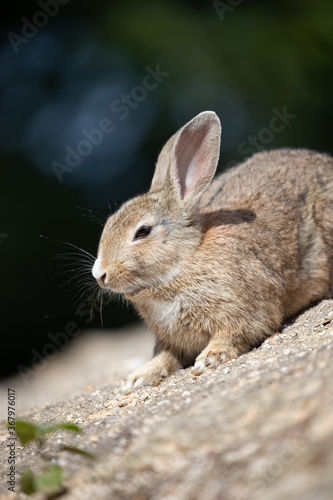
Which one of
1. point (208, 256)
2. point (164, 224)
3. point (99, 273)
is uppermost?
point (99, 273)

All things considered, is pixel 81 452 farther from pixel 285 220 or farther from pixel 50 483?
pixel 285 220

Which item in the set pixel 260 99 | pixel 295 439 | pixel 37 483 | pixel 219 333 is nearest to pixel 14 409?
pixel 219 333

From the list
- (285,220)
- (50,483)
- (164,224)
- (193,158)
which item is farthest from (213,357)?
(50,483)

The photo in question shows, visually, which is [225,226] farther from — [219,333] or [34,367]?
[34,367]

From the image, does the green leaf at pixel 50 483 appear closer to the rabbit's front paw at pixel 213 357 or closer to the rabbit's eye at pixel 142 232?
the rabbit's front paw at pixel 213 357

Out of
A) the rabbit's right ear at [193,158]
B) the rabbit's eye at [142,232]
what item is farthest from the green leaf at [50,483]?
the rabbit's right ear at [193,158]

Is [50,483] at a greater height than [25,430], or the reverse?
[25,430]

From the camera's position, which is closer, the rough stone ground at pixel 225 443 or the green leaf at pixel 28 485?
the rough stone ground at pixel 225 443
